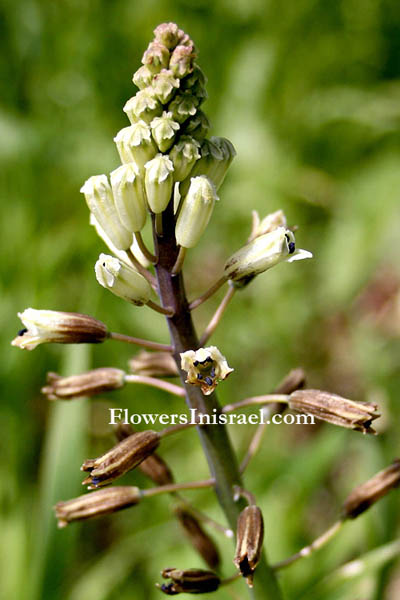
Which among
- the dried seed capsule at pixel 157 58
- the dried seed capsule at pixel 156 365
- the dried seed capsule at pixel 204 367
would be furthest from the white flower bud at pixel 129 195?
the dried seed capsule at pixel 156 365

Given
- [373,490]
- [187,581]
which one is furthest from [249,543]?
[373,490]

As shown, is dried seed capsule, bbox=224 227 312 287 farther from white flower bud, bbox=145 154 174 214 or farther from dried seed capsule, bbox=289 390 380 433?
dried seed capsule, bbox=289 390 380 433

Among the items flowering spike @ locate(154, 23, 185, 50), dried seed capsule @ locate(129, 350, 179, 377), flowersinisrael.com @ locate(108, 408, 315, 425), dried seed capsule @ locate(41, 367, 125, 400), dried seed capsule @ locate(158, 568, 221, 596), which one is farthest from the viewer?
flowersinisrael.com @ locate(108, 408, 315, 425)

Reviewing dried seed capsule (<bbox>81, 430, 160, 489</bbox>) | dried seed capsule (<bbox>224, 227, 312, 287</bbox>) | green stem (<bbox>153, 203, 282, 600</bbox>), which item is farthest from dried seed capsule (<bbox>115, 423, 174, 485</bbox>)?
dried seed capsule (<bbox>224, 227, 312, 287</bbox>)

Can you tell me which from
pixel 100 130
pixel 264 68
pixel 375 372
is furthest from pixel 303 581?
pixel 264 68

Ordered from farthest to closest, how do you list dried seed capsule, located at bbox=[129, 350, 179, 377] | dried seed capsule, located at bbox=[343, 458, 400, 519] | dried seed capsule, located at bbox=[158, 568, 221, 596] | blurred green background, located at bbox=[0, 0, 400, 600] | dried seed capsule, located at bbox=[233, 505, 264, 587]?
blurred green background, located at bbox=[0, 0, 400, 600]
dried seed capsule, located at bbox=[129, 350, 179, 377]
dried seed capsule, located at bbox=[343, 458, 400, 519]
dried seed capsule, located at bbox=[158, 568, 221, 596]
dried seed capsule, located at bbox=[233, 505, 264, 587]

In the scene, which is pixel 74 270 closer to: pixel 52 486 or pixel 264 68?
pixel 52 486
